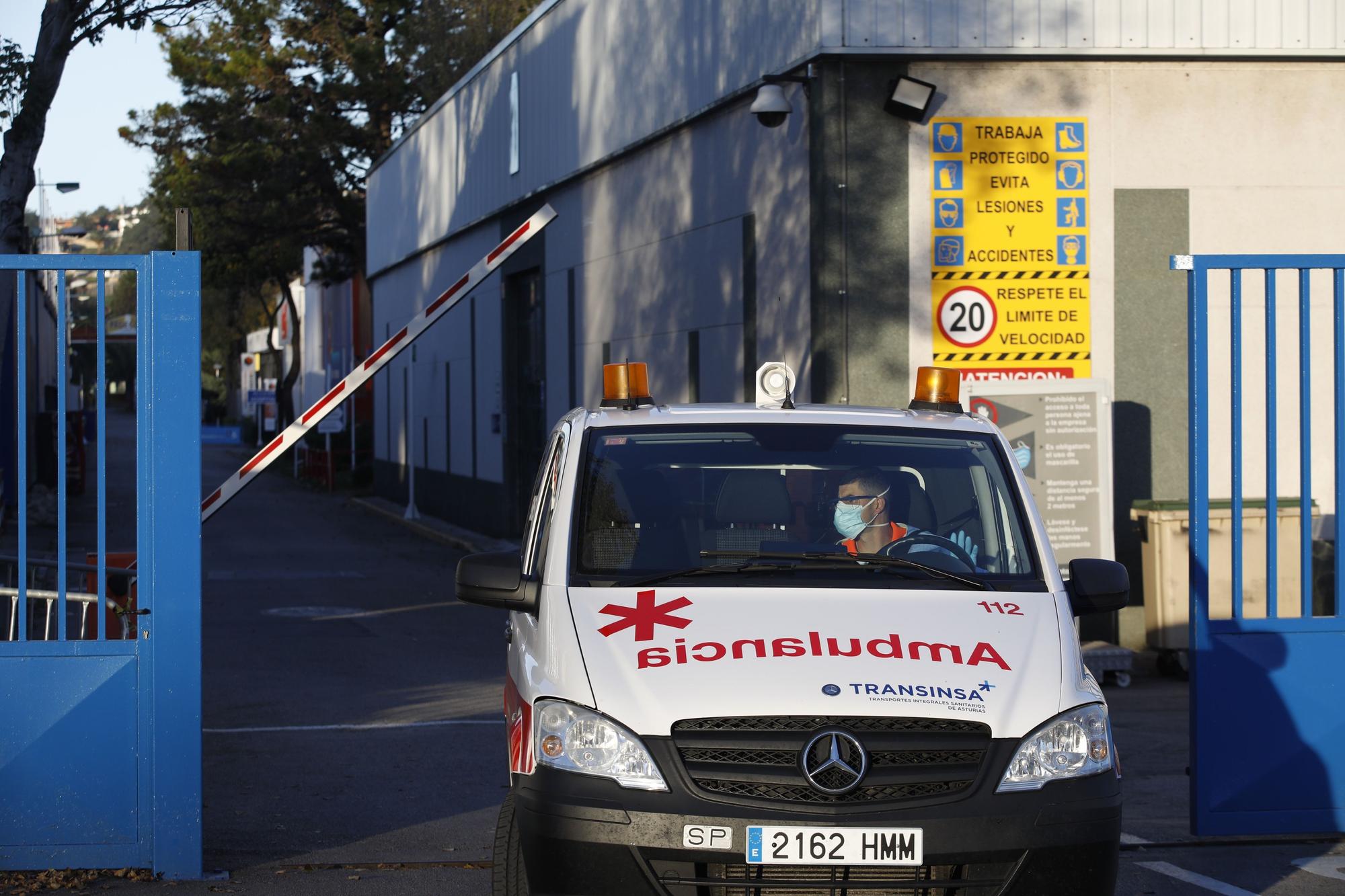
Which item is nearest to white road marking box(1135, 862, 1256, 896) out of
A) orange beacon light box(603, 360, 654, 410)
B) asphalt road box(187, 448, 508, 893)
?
asphalt road box(187, 448, 508, 893)

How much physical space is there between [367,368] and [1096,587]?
13.9 ft

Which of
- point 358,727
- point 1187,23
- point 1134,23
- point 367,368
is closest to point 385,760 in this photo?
point 358,727

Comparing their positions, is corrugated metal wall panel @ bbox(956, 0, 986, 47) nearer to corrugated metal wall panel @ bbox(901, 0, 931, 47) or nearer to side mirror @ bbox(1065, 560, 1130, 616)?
corrugated metal wall panel @ bbox(901, 0, 931, 47)

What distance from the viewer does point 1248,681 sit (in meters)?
7.04

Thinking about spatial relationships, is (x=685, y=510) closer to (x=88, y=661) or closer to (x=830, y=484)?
(x=830, y=484)

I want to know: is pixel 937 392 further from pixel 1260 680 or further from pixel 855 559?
pixel 1260 680

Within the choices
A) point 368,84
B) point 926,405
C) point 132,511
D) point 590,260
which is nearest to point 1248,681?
point 926,405

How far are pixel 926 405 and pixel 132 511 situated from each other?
23421 millimetres

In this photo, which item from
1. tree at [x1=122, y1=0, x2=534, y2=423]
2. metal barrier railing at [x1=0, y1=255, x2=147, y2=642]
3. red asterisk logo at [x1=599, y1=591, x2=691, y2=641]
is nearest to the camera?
red asterisk logo at [x1=599, y1=591, x2=691, y2=641]

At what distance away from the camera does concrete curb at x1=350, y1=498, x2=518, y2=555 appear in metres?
23.3

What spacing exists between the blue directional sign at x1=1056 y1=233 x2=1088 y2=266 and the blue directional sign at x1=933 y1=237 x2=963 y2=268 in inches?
30.1

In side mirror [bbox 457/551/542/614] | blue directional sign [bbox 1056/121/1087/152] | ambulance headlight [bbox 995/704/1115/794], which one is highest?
blue directional sign [bbox 1056/121/1087/152]

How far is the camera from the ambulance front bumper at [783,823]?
4.50 meters

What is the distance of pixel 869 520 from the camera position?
18.6ft
